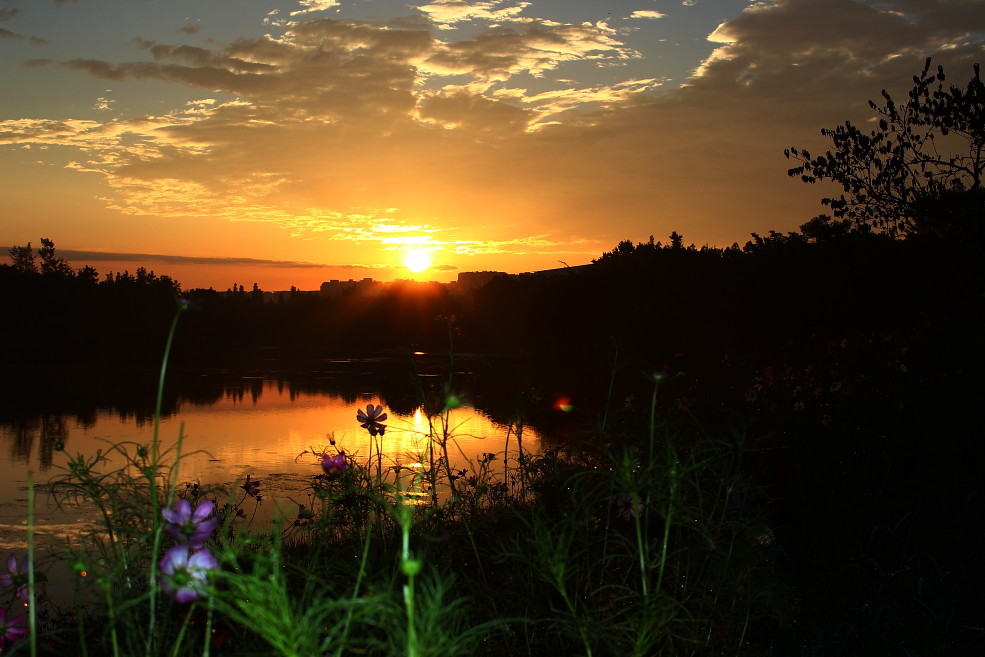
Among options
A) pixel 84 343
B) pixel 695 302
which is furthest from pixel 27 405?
pixel 84 343

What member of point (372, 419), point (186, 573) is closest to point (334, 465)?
point (372, 419)

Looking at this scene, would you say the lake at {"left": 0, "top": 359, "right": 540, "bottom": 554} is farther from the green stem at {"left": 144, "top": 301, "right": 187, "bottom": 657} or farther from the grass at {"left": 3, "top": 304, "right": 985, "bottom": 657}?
the green stem at {"left": 144, "top": 301, "right": 187, "bottom": 657}

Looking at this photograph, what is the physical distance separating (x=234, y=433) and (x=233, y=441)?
101 cm

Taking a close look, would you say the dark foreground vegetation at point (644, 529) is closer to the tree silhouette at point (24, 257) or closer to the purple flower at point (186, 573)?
the purple flower at point (186, 573)

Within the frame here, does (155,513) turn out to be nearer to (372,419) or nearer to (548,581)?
(548,581)

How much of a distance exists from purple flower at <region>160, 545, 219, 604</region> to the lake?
1.96 metres

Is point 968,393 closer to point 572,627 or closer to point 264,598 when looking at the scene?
point 572,627

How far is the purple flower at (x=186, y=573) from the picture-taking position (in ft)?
4.56

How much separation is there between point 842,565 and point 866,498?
47 cm

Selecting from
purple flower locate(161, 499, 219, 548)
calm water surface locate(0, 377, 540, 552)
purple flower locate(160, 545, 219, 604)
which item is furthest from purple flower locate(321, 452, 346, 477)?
calm water surface locate(0, 377, 540, 552)

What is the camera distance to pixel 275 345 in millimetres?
56719

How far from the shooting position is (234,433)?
14.5 metres

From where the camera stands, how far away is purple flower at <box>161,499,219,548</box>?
1520mm

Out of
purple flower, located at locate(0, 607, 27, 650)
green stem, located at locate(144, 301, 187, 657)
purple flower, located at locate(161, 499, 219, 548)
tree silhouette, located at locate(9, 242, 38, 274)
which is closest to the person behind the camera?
green stem, located at locate(144, 301, 187, 657)
